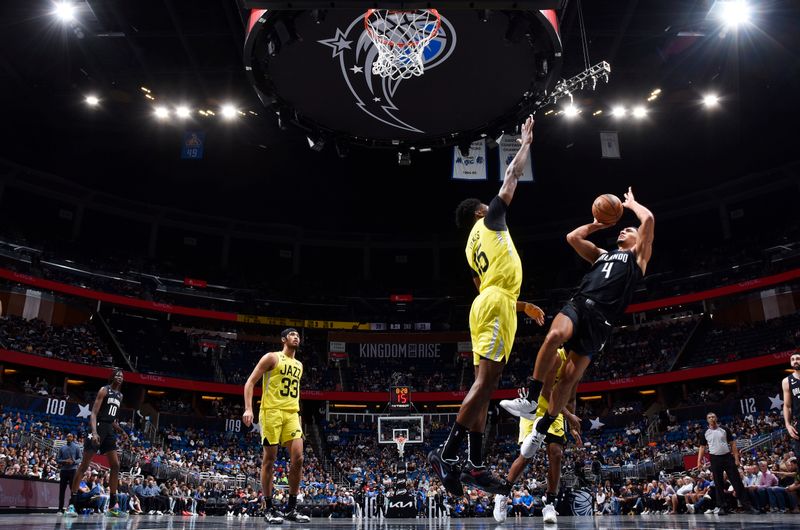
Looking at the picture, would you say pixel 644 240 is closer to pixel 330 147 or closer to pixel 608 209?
pixel 608 209

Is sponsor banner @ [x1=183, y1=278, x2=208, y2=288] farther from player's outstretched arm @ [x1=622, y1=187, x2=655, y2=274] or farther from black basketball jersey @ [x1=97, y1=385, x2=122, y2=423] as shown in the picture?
player's outstretched arm @ [x1=622, y1=187, x2=655, y2=274]

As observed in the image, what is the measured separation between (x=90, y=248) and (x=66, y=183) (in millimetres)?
3623

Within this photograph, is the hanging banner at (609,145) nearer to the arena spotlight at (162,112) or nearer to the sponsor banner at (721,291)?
the sponsor banner at (721,291)

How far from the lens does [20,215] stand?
31078 mm

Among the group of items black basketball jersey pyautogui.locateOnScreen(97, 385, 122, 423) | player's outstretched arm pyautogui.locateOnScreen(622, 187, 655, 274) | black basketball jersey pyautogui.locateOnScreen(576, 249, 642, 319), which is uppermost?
player's outstretched arm pyautogui.locateOnScreen(622, 187, 655, 274)

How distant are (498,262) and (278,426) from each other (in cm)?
351

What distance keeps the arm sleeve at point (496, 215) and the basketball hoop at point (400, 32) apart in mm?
7432

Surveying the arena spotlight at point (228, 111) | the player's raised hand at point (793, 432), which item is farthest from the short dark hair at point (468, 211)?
the arena spotlight at point (228, 111)

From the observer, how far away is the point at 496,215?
4691 mm

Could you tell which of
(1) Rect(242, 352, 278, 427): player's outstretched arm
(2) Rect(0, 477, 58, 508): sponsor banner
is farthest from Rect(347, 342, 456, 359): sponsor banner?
(1) Rect(242, 352, 278, 427): player's outstretched arm

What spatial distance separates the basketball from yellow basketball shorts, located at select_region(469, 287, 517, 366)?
3.95 ft

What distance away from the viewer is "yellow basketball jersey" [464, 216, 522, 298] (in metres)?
4.69

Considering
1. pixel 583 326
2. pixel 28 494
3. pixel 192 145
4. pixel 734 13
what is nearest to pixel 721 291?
pixel 734 13

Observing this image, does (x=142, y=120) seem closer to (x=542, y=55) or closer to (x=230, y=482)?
(x=230, y=482)
